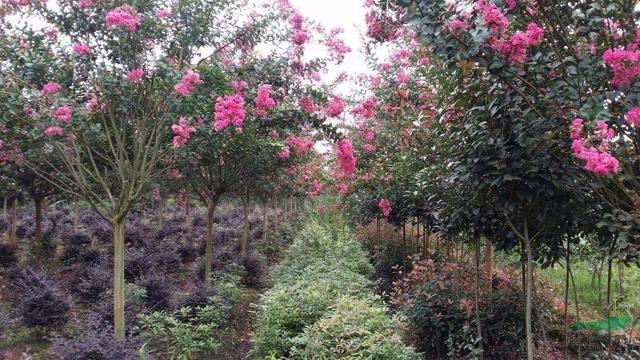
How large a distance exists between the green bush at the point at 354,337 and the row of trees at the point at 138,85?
5.60ft

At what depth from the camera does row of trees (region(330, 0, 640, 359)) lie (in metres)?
2.29

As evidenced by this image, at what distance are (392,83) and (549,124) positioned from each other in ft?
13.2

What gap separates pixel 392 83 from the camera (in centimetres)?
640

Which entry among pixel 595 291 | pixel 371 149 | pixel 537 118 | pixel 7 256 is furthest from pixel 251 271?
pixel 537 118

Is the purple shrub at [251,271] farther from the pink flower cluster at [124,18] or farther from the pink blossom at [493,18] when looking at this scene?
the pink blossom at [493,18]

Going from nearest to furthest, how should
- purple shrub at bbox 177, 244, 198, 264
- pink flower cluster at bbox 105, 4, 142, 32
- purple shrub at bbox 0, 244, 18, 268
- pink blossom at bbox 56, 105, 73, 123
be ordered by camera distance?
1. pink flower cluster at bbox 105, 4, 142, 32
2. pink blossom at bbox 56, 105, 73, 123
3. purple shrub at bbox 0, 244, 18, 268
4. purple shrub at bbox 177, 244, 198, 264

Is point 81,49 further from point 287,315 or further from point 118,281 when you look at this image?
point 287,315

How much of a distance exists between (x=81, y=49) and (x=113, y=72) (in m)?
0.39

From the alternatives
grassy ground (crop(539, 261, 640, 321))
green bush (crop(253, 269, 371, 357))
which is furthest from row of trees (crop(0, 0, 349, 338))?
grassy ground (crop(539, 261, 640, 321))

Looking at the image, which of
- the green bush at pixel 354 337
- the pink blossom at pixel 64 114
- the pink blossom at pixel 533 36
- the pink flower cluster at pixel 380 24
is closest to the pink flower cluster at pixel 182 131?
the pink blossom at pixel 64 114

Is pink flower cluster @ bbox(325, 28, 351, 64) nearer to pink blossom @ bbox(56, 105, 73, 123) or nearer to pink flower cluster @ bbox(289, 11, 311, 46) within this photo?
pink flower cluster @ bbox(289, 11, 311, 46)

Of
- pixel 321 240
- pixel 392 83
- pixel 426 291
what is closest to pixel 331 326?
pixel 426 291

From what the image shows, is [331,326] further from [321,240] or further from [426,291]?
[321,240]

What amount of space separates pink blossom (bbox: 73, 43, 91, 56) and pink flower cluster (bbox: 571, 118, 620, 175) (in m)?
3.75
